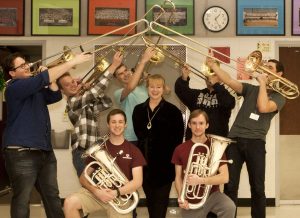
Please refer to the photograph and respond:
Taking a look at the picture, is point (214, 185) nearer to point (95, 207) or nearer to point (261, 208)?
point (261, 208)

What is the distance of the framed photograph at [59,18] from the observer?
5988 millimetres

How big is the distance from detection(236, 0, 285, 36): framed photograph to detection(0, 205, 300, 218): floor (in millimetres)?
2326

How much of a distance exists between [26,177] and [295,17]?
4.22 meters

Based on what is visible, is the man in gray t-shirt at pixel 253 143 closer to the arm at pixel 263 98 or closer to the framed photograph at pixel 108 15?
the arm at pixel 263 98

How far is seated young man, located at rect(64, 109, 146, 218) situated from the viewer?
141 inches

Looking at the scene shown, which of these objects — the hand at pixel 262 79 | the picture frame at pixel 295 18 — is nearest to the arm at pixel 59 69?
the hand at pixel 262 79

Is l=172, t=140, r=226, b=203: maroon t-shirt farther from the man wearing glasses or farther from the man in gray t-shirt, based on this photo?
the man wearing glasses

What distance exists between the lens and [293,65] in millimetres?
6758

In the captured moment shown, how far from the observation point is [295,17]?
5.99 meters

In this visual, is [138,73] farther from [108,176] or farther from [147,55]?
[108,176]

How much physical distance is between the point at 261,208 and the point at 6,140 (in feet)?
7.95

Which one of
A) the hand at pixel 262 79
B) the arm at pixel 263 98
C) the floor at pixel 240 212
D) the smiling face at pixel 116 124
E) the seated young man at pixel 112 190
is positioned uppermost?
the hand at pixel 262 79

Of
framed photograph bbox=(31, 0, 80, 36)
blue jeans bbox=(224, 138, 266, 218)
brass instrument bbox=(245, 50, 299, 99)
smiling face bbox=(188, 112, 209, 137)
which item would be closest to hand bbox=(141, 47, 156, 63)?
smiling face bbox=(188, 112, 209, 137)

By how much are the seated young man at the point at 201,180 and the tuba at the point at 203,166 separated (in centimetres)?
3
